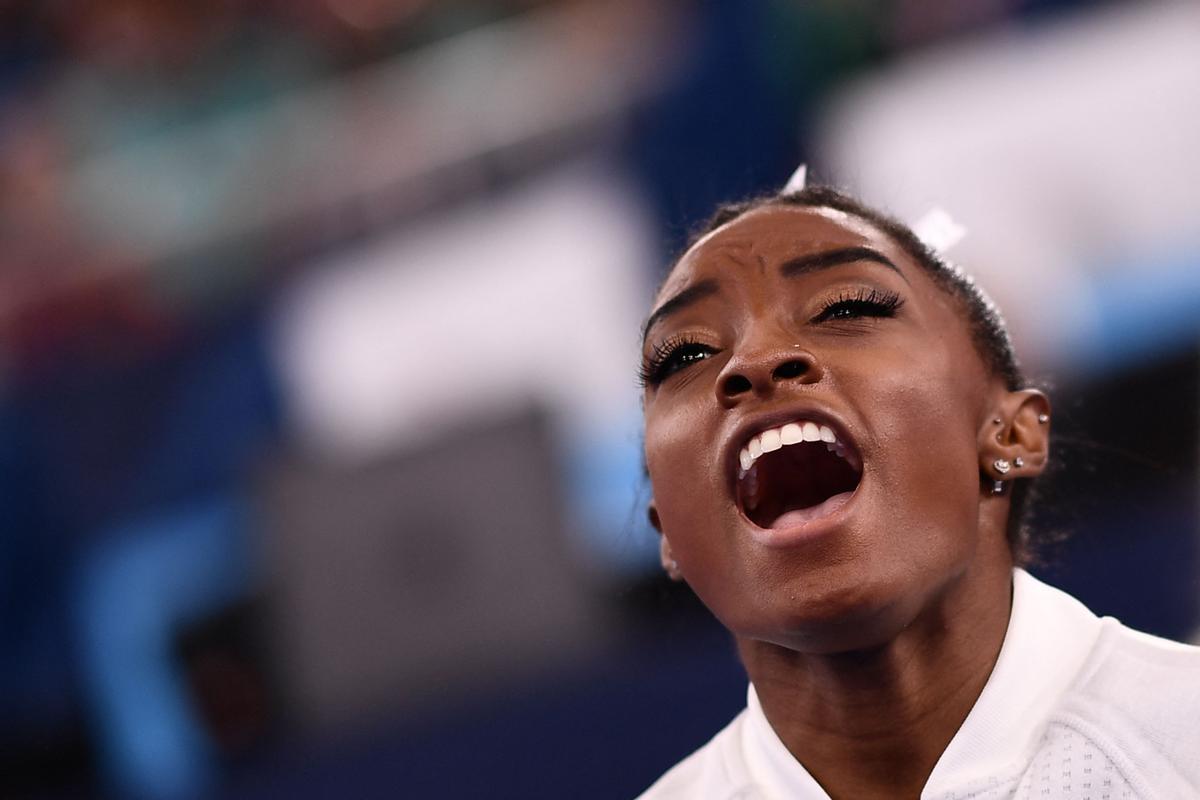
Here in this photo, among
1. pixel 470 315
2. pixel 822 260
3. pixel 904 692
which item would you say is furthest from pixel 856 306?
pixel 470 315

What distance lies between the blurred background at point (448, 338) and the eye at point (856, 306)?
806 millimetres

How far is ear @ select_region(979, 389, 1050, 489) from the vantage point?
3.19 ft

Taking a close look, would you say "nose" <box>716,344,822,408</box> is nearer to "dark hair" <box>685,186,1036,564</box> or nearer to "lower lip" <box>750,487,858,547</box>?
"lower lip" <box>750,487,858,547</box>

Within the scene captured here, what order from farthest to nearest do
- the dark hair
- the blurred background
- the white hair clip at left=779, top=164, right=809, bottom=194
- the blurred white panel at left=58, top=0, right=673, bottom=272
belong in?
1. the blurred white panel at left=58, top=0, right=673, bottom=272
2. the blurred background
3. the white hair clip at left=779, top=164, right=809, bottom=194
4. the dark hair

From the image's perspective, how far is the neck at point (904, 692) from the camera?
93 cm

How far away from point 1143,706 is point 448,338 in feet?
7.72

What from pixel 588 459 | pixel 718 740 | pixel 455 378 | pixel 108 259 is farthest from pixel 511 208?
pixel 718 740

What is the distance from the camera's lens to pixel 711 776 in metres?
1.02

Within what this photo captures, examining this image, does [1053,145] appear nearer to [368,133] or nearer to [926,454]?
[368,133]

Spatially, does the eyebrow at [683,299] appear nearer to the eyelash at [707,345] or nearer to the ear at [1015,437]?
the eyelash at [707,345]

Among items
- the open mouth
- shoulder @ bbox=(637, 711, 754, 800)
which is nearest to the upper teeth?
the open mouth

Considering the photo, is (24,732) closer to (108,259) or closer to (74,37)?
(108,259)

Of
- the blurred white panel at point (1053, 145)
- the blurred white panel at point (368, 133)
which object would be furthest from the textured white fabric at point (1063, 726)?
the blurred white panel at point (368, 133)

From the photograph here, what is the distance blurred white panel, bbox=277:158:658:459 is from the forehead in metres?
1.73
